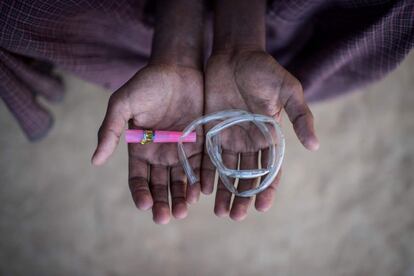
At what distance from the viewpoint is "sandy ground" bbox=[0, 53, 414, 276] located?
250cm

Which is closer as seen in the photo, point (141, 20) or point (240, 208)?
point (240, 208)

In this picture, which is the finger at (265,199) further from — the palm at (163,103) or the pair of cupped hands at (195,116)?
the palm at (163,103)

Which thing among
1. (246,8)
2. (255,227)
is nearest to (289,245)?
(255,227)

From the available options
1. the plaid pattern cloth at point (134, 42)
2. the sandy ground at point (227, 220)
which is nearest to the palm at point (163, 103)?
the plaid pattern cloth at point (134, 42)

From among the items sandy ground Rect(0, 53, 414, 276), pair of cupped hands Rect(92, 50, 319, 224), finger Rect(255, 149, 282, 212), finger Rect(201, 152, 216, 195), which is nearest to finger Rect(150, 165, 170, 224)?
pair of cupped hands Rect(92, 50, 319, 224)

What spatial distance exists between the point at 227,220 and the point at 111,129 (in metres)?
1.40

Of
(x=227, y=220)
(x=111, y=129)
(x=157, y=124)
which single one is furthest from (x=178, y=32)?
(x=227, y=220)

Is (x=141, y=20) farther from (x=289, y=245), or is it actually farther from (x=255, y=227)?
(x=289, y=245)

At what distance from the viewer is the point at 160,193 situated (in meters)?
1.35

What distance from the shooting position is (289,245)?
2562mm

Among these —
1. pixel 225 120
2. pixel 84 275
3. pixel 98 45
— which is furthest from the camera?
pixel 84 275

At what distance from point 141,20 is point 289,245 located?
175cm

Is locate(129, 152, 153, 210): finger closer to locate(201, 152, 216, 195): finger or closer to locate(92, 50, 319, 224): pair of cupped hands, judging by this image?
locate(92, 50, 319, 224): pair of cupped hands

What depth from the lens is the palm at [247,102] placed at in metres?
1.28
